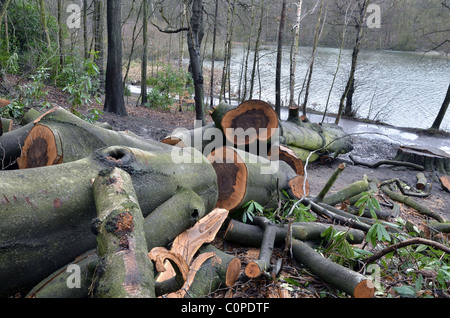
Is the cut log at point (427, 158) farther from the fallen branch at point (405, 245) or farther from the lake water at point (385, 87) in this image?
the lake water at point (385, 87)

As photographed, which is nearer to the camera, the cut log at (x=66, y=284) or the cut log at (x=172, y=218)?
the cut log at (x=66, y=284)

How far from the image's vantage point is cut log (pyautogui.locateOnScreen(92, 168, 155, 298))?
141cm

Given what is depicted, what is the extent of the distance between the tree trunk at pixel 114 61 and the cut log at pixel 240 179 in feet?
23.9

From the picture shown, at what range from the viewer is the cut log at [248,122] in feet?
A: 15.9

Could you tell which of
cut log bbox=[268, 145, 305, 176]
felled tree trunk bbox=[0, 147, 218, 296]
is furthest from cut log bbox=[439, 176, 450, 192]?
felled tree trunk bbox=[0, 147, 218, 296]

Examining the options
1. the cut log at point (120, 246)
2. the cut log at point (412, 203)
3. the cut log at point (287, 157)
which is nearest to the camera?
the cut log at point (120, 246)

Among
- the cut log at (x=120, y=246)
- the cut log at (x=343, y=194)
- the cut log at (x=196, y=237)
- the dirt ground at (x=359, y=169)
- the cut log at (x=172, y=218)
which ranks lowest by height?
the dirt ground at (x=359, y=169)

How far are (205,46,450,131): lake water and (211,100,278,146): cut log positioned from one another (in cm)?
1105

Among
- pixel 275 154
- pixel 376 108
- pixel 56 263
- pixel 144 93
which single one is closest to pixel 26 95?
pixel 275 154

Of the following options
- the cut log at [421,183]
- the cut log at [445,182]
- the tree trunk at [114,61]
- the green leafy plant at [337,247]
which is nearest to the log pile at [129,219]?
the green leafy plant at [337,247]

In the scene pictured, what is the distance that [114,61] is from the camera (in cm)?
970

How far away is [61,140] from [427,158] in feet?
28.7

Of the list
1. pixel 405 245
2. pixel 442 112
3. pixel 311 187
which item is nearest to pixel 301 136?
pixel 311 187
